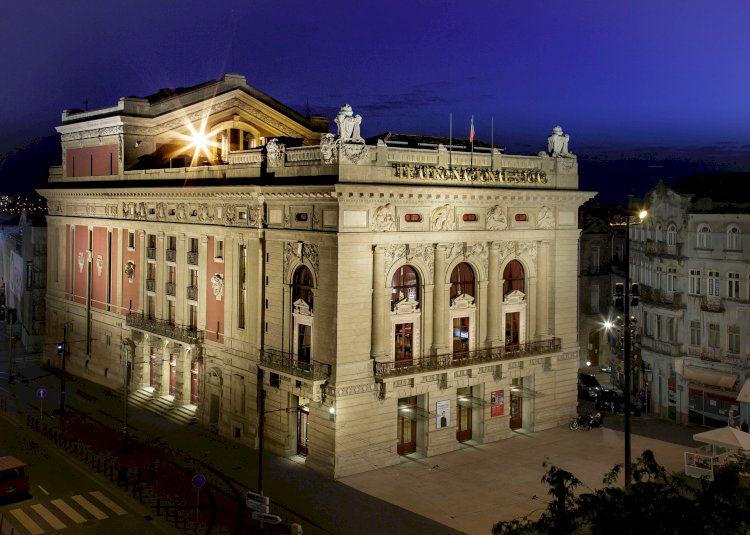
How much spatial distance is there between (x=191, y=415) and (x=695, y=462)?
101ft

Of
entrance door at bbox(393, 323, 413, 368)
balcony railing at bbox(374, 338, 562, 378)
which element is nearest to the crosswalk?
balcony railing at bbox(374, 338, 562, 378)

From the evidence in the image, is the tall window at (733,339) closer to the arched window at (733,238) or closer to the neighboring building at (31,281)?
the arched window at (733,238)

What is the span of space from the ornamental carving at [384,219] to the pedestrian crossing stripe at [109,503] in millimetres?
18393

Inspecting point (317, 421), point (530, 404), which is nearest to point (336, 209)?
point (317, 421)

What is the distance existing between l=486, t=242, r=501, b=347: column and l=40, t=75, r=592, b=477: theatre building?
0.12m

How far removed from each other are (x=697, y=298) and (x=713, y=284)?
1.44 m

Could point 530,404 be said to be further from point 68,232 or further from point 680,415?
point 68,232

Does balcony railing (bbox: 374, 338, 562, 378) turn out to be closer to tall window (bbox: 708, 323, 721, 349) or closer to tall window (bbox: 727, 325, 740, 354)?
tall window (bbox: 708, 323, 721, 349)

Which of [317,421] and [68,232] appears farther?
[68,232]

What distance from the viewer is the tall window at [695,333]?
170 feet

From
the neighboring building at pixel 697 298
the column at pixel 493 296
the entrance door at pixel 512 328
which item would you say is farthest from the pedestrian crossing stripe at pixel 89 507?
the neighboring building at pixel 697 298

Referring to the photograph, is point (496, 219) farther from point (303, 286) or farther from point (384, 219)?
point (303, 286)

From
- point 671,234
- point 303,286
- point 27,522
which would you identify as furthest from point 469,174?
point 27,522

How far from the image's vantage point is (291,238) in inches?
1738
